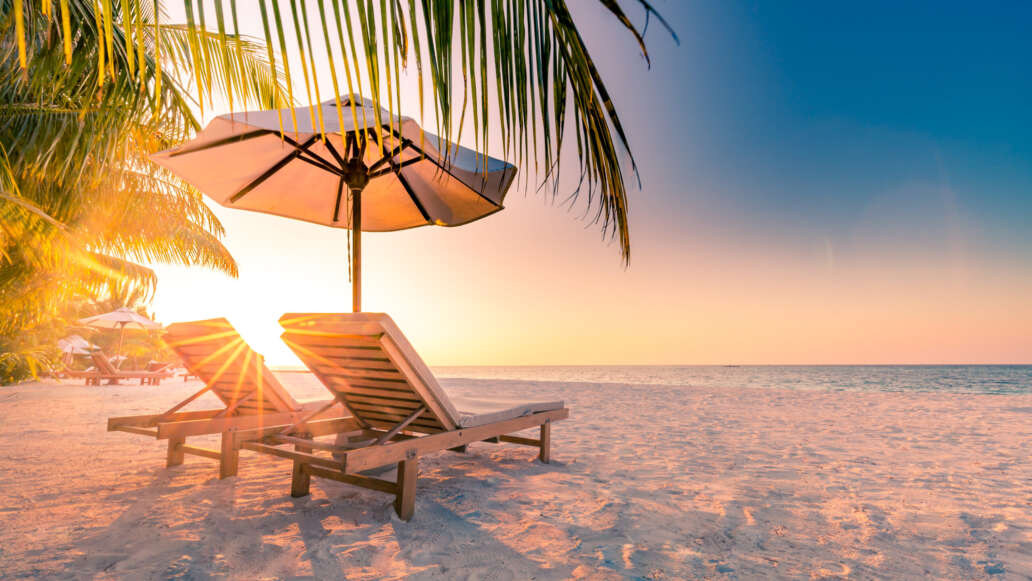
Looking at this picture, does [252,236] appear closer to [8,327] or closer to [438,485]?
[8,327]

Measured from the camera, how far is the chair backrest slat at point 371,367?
8.69 ft

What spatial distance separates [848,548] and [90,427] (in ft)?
24.7

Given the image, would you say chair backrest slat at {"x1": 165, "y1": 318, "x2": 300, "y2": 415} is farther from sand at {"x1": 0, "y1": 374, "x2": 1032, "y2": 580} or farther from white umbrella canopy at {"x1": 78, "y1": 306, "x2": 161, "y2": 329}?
white umbrella canopy at {"x1": 78, "y1": 306, "x2": 161, "y2": 329}

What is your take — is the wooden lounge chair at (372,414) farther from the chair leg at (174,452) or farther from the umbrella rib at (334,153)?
the umbrella rib at (334,153)

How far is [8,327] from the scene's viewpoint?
927 cm

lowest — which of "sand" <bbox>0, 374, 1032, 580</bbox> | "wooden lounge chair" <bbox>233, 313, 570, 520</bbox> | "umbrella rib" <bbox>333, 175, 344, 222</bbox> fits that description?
"sand" <bbox>0, 374, 1032, 580</bbox>

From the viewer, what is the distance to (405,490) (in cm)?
273

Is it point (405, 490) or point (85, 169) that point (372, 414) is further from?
point (85, 169)

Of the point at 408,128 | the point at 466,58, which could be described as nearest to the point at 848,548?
the point at 466,58

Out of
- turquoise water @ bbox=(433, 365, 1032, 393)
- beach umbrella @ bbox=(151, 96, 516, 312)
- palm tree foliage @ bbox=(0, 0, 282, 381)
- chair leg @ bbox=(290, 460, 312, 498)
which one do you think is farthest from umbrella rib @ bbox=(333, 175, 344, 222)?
turquoise water @ bbox=(433, 365, 1032, 393)

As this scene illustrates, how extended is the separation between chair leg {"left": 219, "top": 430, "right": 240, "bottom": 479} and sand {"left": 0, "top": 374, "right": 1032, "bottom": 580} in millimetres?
78

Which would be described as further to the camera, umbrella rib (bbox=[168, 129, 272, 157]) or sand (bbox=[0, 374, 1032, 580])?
umbrella rib (bbox=[168, 129, 272, 157])

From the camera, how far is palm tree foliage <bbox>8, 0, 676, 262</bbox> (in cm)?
63

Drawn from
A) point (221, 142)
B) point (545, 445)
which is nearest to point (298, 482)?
point (545, 445)
